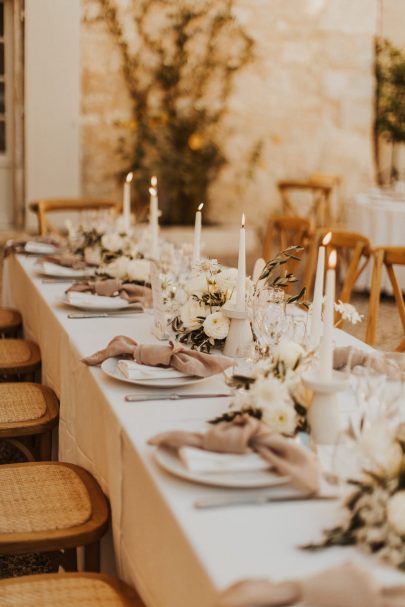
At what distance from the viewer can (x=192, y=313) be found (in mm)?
2330

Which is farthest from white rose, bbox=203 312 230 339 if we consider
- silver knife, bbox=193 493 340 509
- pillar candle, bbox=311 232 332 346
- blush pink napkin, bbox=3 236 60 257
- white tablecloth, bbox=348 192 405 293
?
white tablecloth, bbox=348 192 405 293

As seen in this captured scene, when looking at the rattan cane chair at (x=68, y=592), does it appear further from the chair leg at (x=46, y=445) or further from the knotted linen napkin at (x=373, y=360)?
the chair leg at (x=46, y=445)

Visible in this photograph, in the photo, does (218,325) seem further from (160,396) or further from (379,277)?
(379,277)

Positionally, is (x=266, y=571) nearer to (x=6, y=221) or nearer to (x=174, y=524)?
(x=174, y=524)

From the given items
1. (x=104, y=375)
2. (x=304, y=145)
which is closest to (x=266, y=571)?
(x=104, y=375)

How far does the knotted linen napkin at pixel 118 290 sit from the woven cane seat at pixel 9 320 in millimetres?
844

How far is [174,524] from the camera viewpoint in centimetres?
136

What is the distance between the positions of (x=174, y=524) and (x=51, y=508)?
0.70m

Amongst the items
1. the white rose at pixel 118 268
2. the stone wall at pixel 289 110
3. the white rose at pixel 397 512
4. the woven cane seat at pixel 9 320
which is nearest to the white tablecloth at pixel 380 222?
the stone wall at pixel 289 110

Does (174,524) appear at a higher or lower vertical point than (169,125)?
lower

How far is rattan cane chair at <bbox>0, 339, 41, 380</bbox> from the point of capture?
3.22 m

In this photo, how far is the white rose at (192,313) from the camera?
7.65ft

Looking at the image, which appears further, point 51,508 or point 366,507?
point 51,508

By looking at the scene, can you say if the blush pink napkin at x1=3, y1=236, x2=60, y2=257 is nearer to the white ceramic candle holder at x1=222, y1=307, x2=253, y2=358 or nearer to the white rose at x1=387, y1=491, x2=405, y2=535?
the white ceramic candle holder at x1=222, y1=307, x2=253, y2=358
